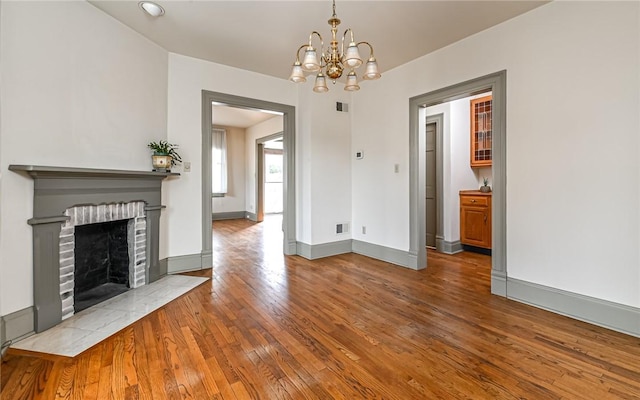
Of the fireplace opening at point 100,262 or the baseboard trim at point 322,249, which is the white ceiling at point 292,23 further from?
the baseboard trim at point 322,249

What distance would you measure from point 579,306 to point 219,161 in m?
8.30

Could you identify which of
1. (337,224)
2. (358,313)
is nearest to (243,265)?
(337,224)

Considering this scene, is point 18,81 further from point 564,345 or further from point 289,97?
point 564,345

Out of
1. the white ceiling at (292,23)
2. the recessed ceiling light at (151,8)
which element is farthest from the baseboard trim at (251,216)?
the recessed ceiling light at (151,8)

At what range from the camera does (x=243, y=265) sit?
4102mm

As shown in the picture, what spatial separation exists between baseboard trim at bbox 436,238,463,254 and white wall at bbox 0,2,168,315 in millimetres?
4442

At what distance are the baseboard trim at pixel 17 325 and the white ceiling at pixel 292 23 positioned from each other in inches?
104

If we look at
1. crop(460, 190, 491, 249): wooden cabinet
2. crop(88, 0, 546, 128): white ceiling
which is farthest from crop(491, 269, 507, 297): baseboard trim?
crop(88, 0, 546, 128): white ceiling

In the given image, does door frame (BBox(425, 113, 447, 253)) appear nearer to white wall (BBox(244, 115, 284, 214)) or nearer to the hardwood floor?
the hardwood floor

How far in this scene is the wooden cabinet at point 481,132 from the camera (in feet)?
15.2

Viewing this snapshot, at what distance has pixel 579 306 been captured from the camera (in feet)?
8.05

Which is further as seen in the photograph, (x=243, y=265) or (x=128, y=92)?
(x=243, y=265)

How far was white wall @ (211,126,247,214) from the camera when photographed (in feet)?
29.2

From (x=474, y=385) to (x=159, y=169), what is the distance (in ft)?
11.4
